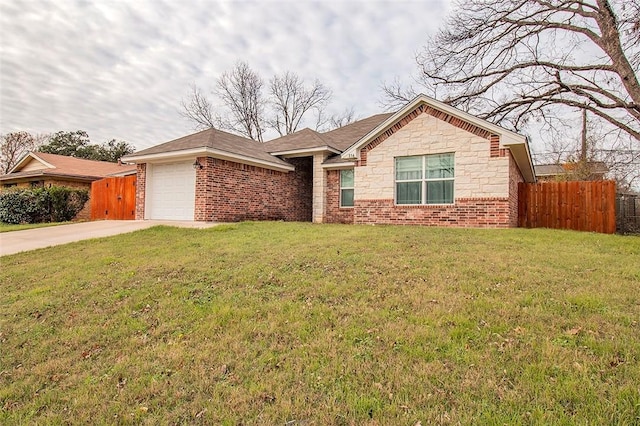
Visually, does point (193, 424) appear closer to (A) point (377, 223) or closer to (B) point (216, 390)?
(B) point (216, 390)

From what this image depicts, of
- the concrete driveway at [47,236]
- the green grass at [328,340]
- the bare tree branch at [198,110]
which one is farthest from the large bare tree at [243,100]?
the green grass at [328,340]

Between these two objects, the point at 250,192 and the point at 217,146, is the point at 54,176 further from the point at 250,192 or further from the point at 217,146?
the point at 250,192

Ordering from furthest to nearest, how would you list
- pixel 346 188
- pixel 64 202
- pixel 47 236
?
pixel 64 202
pixel 346 188
pixel 47 236

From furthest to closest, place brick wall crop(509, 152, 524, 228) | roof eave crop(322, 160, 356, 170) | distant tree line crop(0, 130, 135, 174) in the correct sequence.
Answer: distant tree line crop(0, 130, 135, 174), roof eave crop(322, 160, 356, 170), brick wall crop(509, 152, 524, 228)

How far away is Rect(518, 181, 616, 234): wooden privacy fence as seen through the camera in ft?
40.3

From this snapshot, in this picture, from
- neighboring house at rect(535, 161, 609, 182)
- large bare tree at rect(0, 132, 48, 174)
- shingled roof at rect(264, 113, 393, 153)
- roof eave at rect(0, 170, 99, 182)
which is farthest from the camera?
large bare tree at rect(0, 132, 48, 174)

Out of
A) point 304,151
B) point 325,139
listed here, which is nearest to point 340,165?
point 304,151

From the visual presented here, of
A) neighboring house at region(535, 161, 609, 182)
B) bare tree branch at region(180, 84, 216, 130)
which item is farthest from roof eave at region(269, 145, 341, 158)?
bare tree branch at region(180, 84, 216, 130)

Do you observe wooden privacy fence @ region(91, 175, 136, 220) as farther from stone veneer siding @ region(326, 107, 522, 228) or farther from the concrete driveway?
stone veneer siding @ region(326, 107, 522, 228)

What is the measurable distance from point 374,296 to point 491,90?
52.1 feet

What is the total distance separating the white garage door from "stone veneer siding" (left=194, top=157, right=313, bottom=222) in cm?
68

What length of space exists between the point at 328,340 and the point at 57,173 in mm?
23033

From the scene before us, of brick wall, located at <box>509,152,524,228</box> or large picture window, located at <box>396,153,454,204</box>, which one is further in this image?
large picture window, located at <box>396,153,454,204</box>

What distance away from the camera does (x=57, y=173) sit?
2031 centimetres
